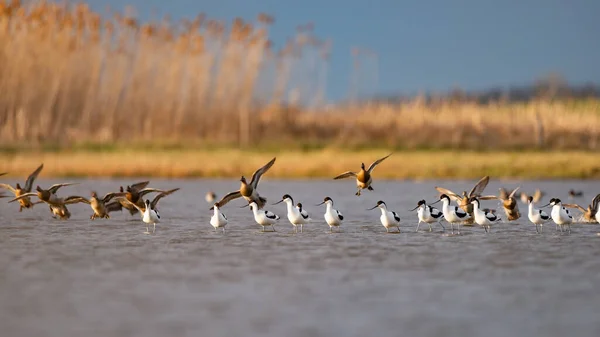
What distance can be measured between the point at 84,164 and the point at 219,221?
1541 centimetres

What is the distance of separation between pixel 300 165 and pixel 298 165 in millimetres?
57

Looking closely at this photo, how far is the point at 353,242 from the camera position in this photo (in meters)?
15.2

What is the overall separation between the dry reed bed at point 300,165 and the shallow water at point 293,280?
11538mm

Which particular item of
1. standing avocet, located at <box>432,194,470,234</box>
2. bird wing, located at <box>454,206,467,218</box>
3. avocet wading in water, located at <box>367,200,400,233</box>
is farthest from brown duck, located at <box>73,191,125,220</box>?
bird wing, located at <box>454,206,467,218</box>

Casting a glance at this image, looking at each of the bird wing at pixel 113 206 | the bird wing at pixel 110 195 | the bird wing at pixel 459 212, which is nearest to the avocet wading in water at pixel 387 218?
the bird wing at pixel 459 212

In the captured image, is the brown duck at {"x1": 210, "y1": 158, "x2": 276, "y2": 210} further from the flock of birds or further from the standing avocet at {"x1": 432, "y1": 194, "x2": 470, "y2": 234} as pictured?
the standing avocet at {"x1": 432, "y1": 194, "x2": 470, "y2": 234}

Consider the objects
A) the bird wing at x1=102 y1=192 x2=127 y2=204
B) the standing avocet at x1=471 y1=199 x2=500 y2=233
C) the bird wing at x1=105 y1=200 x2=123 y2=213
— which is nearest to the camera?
the standing avocet at x1=471 y1=199 x2=500 y2=233

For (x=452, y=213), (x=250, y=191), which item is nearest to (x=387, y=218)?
(x=452, y=213)

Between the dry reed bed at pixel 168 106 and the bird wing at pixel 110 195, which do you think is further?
the dry reed bed at pixel 168 106

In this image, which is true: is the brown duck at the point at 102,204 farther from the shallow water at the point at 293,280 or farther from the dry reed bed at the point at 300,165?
the dry reed bed at the point at 300,165

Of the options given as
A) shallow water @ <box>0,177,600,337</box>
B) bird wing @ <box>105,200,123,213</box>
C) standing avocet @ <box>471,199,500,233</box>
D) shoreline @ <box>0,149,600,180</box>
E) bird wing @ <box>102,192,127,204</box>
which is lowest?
shallow water @ <box>0,177,600,337</box>

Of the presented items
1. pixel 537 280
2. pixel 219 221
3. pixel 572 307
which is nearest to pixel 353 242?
pixel 219 221

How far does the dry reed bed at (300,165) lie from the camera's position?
99.2 ft

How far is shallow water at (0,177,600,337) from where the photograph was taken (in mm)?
9023
